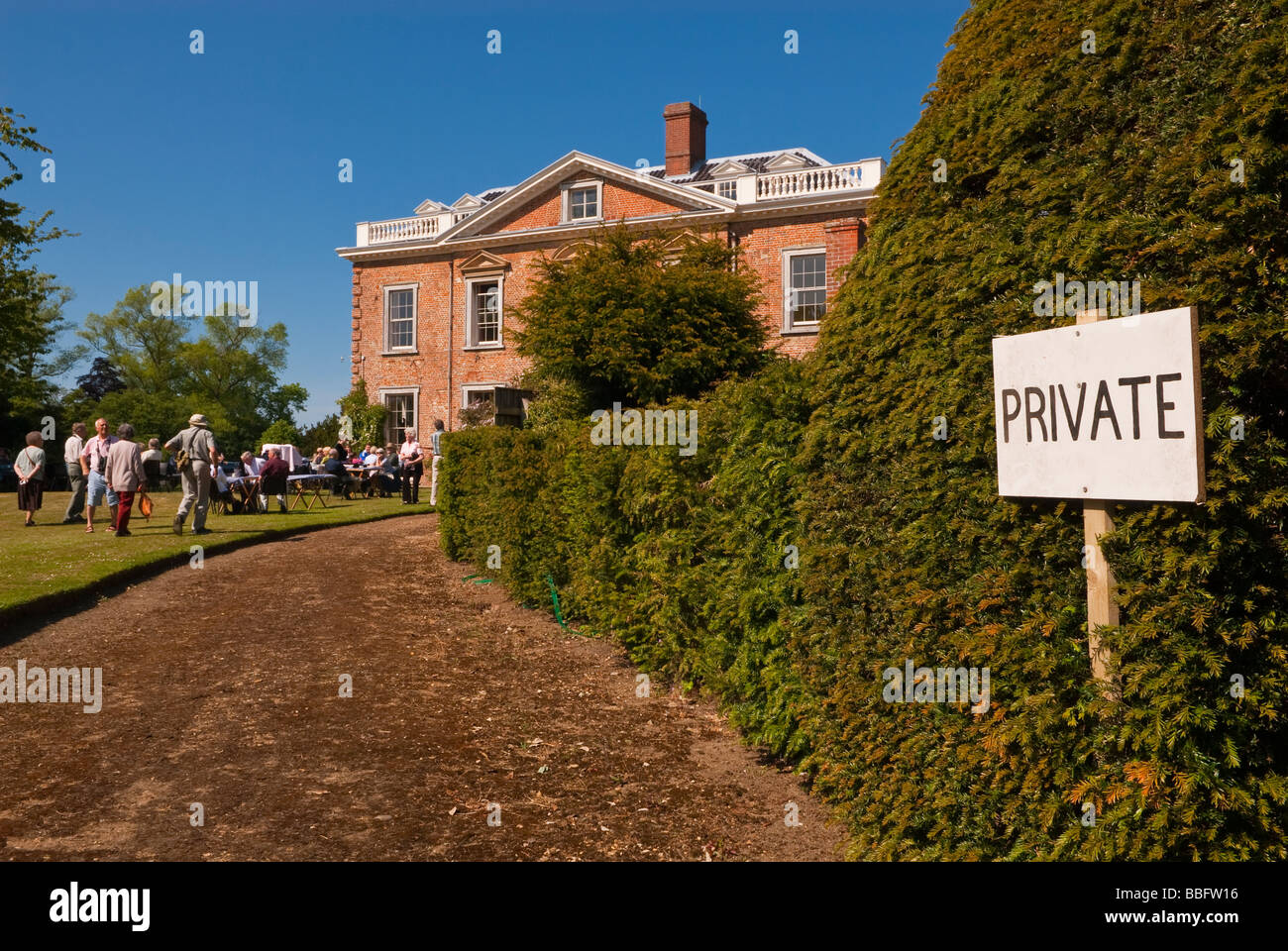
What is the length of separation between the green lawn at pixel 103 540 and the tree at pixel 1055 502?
8.61m

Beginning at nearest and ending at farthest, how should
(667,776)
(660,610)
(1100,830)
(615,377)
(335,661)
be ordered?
(1100,830) → (667,776) → (660,610) → (335,661) → (615,377)

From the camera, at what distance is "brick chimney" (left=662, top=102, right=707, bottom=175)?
35.8m

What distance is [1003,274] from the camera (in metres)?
3.34

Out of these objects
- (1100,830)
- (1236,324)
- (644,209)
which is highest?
(644,209)

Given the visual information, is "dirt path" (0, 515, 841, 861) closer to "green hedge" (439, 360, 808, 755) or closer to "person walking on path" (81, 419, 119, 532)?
"green hedge" (439, 360, 808, 755)

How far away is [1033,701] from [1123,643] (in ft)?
1.20

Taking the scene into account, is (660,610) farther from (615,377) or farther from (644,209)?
(644,209)

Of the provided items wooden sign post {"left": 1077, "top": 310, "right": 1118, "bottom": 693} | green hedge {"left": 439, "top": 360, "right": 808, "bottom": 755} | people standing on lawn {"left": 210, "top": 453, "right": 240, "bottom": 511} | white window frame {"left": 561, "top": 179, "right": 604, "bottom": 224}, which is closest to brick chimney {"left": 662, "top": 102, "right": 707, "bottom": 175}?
white window frame {"left": 561, "top": 179, "right": 604, "bottom": 224}

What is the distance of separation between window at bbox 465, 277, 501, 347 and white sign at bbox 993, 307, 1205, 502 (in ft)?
104

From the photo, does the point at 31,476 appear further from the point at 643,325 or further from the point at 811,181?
the point at 811,181

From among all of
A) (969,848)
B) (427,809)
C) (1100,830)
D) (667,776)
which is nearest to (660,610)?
(667,776)

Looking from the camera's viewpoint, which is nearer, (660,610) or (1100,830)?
(1100,830)

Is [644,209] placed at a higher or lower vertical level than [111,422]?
higher

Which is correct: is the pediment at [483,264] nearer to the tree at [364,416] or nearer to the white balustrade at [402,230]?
the white balustrade at [402,230]
